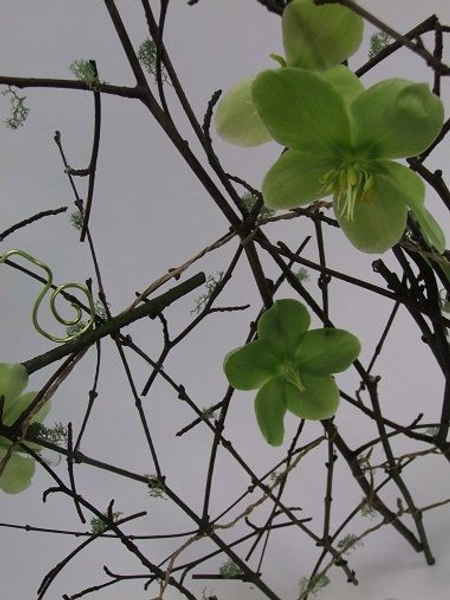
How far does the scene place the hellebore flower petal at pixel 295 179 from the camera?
0.27m

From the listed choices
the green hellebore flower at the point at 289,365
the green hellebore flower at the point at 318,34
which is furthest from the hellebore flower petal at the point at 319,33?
the green hellebore flower at the point at 289,365

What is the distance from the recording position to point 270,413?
350mm

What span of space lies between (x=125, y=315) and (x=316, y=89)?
0.46 feet

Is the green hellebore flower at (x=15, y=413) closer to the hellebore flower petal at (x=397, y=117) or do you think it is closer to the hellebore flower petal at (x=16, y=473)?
the hellebore flower petal at (x=16, y=473)

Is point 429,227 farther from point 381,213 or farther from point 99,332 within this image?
point 99,332

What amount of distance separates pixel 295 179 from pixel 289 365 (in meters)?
0.11

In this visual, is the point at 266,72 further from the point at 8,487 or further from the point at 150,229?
the point at 150,229

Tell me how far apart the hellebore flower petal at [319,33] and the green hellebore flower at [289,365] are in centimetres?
11

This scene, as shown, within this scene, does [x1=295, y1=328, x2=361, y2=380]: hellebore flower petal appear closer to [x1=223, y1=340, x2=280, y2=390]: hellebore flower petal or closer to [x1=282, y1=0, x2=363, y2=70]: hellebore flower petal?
[x1=223, y1=340, x2=280, y2=390]: hellebore flower petal

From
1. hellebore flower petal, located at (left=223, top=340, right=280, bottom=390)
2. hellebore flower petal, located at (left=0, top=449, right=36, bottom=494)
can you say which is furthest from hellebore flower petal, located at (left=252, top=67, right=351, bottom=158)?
hellebore flower petal, located at (left=0, top=449, right=36, bottom=494)

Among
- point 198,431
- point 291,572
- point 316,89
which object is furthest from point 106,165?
point 316,89

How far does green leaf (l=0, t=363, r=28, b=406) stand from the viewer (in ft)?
1.12

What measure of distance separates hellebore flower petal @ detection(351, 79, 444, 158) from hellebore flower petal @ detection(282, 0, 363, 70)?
29mm

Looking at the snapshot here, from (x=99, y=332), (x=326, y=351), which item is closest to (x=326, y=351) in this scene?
(x=326, y=351)
